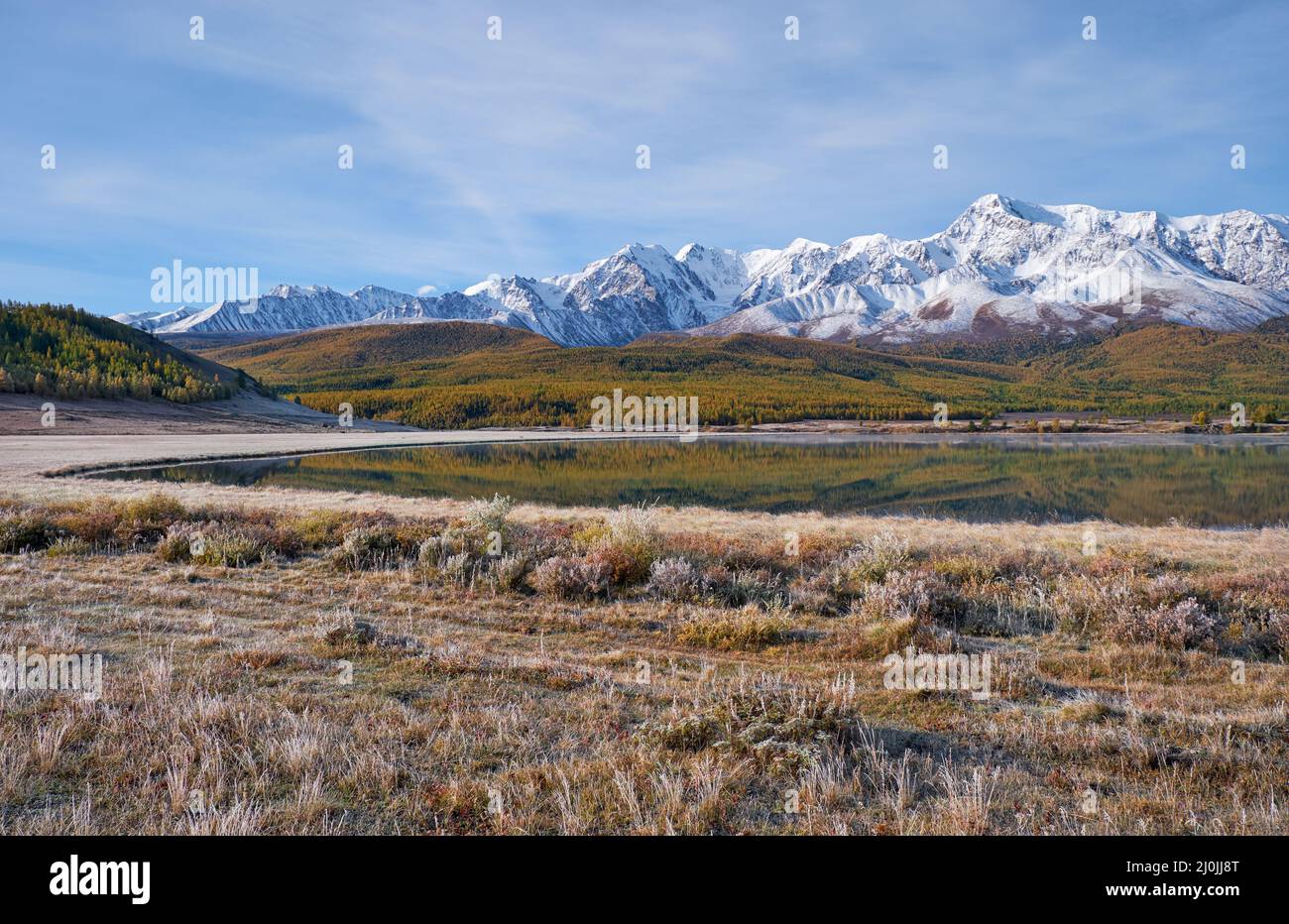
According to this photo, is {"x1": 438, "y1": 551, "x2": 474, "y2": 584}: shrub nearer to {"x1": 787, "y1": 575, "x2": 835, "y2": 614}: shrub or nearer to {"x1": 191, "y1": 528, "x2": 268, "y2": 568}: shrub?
{"x1": 191, "y1": 528, "x2": 268, "y2": 568}: shrub

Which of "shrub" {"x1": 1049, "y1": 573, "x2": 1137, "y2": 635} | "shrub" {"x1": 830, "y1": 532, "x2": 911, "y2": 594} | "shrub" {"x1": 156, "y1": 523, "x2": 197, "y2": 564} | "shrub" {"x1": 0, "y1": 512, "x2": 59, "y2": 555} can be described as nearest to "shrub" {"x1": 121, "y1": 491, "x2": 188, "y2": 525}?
"shrub" {"x1": 0, "y1": 512, "x2": 59, "y2": 555}

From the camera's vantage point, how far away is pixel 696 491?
37.9m

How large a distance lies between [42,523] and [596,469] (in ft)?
120

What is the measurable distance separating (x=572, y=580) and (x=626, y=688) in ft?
16.6

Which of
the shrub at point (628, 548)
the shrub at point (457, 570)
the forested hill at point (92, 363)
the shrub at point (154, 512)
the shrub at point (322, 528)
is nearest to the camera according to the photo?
the shrub at point (457, 570)

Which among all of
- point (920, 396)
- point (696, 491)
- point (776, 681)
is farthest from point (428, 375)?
point (776, 681)

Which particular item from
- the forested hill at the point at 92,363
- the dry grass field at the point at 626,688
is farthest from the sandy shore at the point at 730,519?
the forested hill at the point at 92,363

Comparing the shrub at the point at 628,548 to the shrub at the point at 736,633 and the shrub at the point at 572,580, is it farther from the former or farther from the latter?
the shrub at the point at 736,633

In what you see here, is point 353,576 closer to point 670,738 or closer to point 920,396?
point 670,738

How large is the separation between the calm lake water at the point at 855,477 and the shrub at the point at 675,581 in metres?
18.9

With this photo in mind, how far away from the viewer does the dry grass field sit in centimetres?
454

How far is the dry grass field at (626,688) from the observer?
4.54 m

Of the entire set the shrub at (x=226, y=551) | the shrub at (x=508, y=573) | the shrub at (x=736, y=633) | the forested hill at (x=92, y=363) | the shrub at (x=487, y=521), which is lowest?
the shrub at (x=736, y=633)

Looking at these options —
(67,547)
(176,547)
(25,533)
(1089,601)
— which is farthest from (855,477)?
(25,533)
